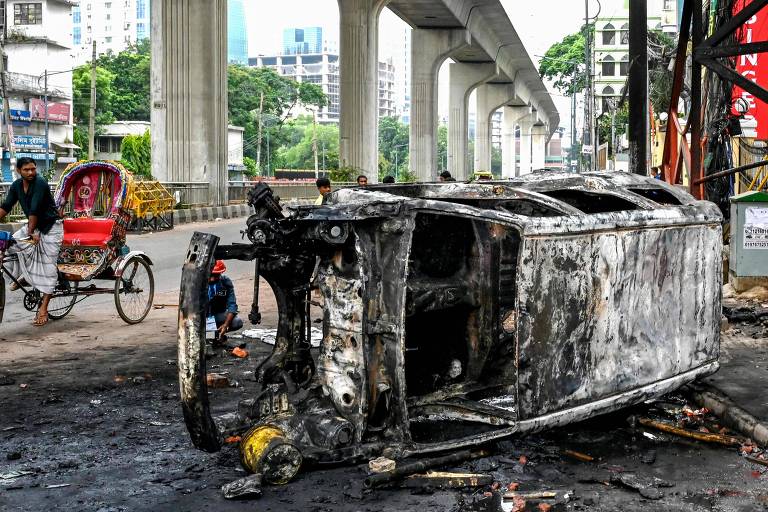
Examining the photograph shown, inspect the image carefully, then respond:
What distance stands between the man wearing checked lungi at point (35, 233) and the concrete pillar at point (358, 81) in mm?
33143

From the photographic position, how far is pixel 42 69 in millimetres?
70812

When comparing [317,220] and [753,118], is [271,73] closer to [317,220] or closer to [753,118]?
[753,118]

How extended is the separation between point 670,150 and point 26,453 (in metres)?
11.4

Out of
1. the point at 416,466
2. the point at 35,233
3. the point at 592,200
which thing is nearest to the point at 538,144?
the point at 35,233

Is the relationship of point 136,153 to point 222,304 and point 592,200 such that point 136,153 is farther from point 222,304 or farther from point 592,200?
point 592,200

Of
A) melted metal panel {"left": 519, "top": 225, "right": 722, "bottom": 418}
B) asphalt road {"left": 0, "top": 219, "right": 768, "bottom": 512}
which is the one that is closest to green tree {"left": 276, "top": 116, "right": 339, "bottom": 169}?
asphalt road {"left": 0, "top": 219, "right": 768, "bottom": 512}

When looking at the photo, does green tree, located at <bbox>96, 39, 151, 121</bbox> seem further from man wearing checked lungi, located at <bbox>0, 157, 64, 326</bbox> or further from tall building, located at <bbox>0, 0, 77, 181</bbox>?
man wearing checked lungi, located at <bbox>0, 157, 64, 326</bbox>

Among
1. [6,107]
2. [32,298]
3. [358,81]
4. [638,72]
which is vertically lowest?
[32,298]

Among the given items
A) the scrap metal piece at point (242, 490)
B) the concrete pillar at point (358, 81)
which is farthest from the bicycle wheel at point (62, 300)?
the concrete pillar at point (358, 81)

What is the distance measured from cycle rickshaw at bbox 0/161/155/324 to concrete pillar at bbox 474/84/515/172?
6786 centimetres

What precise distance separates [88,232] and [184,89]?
2396 centimetres

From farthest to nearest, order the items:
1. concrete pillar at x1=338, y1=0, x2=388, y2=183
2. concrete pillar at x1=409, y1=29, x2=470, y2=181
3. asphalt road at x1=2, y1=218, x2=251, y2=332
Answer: concrete pillar at x1=409, y1=29, x2=470, y2=181
concrete pillar at x1=338, y1=0, x2=388, y2=183
asphalt road at x1=2, y1=218, x2=251, y2=332

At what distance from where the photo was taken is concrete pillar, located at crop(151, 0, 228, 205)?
1307 inches

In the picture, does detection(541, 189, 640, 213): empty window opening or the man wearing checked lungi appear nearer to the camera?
detection(541, 189, 640, 213): empty window opening
